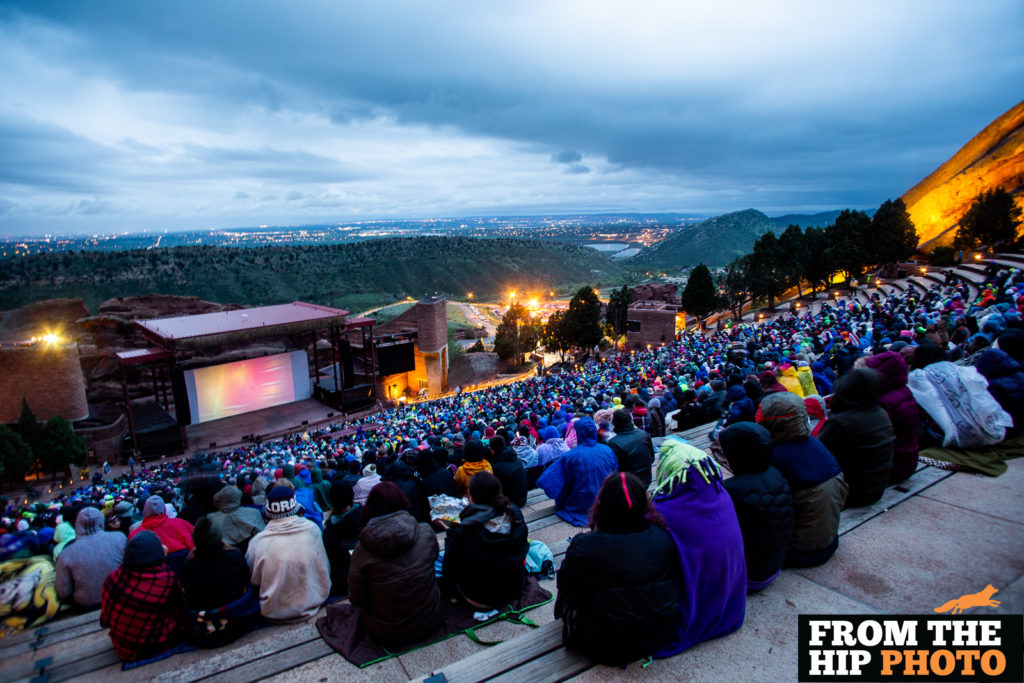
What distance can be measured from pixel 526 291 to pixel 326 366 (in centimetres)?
7280

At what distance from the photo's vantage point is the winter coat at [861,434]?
4090 mm

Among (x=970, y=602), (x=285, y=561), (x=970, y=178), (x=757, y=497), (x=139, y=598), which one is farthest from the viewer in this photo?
(x=970, y=178)

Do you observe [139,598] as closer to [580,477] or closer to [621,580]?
[621,580]

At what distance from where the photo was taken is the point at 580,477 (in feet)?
17.2

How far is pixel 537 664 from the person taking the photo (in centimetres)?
280

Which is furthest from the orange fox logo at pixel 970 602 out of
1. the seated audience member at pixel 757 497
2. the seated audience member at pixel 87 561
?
the seated audience member at pixel 87 561

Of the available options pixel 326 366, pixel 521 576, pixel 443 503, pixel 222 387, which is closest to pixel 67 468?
pixel 222 387

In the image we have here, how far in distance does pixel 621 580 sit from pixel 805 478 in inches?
66.1

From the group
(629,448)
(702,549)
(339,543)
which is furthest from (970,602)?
(339,543)

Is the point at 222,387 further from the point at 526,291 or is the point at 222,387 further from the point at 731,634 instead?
the point at 526,291

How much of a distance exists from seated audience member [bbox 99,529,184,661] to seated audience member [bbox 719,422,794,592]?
12.3 feet

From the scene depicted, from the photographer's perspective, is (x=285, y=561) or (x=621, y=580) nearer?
(x=621, y=580)

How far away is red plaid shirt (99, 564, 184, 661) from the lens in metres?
3.41

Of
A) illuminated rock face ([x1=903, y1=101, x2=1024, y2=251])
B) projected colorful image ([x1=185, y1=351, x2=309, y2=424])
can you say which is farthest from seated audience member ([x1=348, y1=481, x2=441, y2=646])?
illuminated rock face ([x1=903, y1=101, x2=1024, y2=251])
